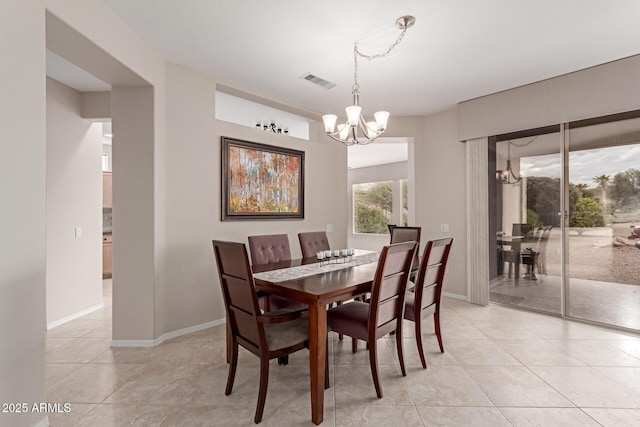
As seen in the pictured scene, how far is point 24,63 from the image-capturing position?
1630 mm

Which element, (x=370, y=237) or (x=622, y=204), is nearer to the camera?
(x=622, y=204)

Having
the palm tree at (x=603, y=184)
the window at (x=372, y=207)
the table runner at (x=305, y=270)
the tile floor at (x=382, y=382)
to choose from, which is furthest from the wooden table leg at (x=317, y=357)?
the window at (x=372, y=207)

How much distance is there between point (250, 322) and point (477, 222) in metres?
3.66

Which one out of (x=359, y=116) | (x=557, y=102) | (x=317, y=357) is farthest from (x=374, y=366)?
(x=557, y=102)

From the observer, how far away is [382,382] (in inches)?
89.8

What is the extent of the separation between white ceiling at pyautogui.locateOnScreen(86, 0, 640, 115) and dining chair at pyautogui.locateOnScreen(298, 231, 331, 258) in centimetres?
185

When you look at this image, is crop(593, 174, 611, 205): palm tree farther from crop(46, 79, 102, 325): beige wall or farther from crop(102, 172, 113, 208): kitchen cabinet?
crop(102, 172, 113, 208): kitchen cabinet

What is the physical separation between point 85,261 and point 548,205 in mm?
5939

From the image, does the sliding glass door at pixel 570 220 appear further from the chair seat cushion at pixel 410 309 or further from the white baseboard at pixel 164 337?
the white baseboard at pixel 164 337

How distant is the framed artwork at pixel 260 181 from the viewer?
142 inches

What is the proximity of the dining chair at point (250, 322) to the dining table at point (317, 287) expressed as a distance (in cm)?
16

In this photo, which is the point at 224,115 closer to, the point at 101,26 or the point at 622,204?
the point at 101,26

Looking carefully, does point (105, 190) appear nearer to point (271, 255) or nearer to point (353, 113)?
point (271, 255)

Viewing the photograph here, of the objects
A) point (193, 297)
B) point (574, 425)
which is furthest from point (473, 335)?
point (193, 297)
